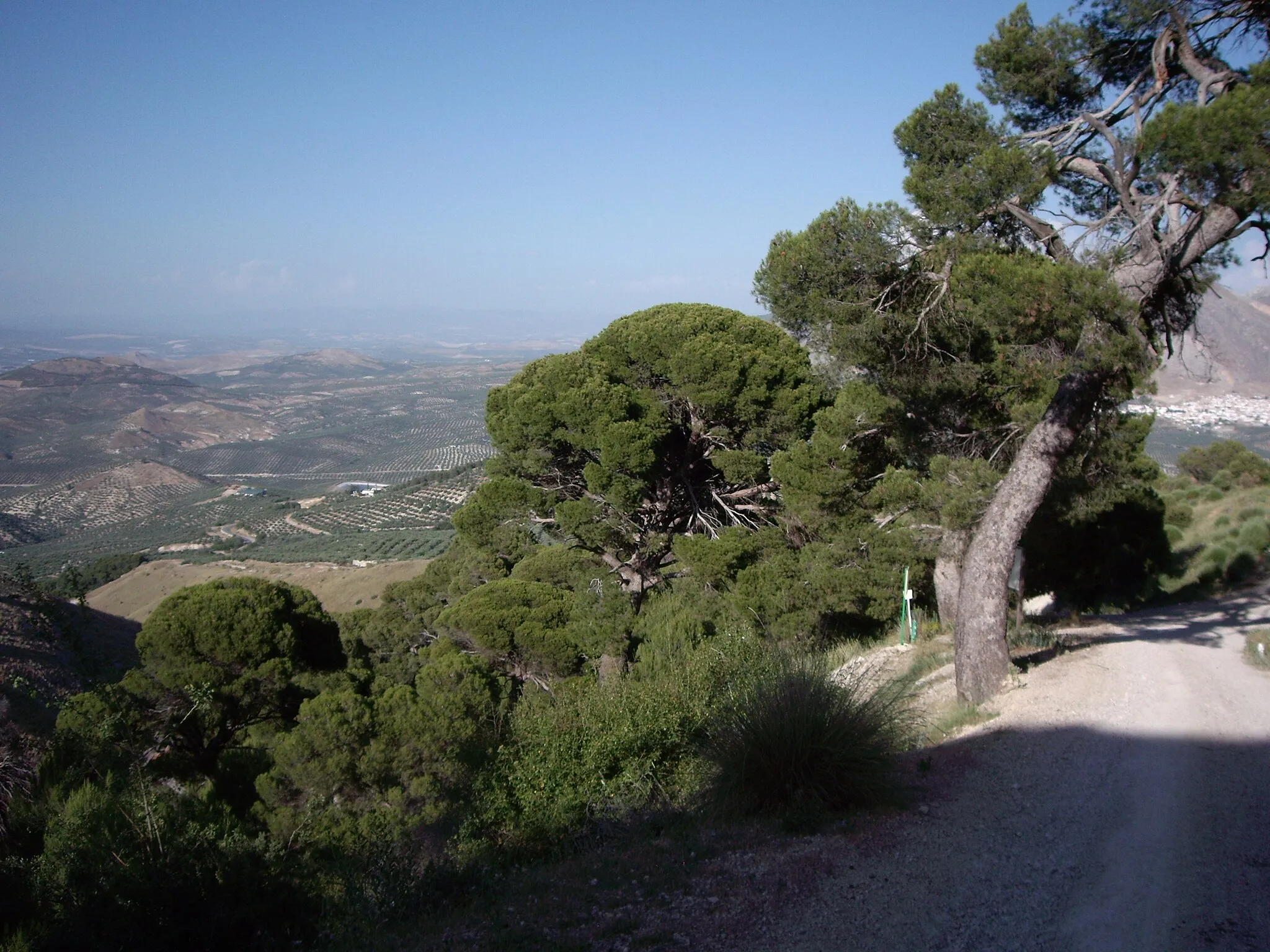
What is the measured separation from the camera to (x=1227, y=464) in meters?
23.3

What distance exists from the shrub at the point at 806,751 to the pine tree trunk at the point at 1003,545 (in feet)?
7.18

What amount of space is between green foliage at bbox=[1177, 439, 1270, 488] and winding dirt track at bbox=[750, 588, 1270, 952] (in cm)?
1853

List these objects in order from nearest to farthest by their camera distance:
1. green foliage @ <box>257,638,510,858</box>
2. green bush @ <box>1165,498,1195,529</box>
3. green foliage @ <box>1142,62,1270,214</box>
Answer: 1. green foliage @ <box>1142,62,1270,214</box>
2. green foliage @ <box>257,638,510,858</box>
3. green bush @ <box>1165,498,1195,529</box>

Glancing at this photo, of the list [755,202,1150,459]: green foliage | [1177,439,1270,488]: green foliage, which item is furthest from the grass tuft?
[1177,439,1270,488]: green foliage

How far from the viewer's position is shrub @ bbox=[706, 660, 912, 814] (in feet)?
15.9

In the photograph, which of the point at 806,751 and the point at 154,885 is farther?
the point at 806,751

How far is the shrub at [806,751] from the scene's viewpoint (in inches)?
190

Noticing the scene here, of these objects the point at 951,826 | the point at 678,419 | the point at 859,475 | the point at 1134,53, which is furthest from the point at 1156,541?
the point at 951,826

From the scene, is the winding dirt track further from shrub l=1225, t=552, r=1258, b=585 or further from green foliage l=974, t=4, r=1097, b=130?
shrub l=1225, t=552, r=1258, b=585

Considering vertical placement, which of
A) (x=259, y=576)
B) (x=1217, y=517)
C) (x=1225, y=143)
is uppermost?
(x=1225, y=143)

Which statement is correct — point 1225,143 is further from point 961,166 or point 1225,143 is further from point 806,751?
point 806,751

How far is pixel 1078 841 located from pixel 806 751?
4.79 ft

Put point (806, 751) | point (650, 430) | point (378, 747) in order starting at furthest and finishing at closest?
1. point (650, 430)
2. point (378, 747)
3. point (806, 751)

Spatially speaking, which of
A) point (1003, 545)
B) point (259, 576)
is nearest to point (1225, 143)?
point (1003, 545)
